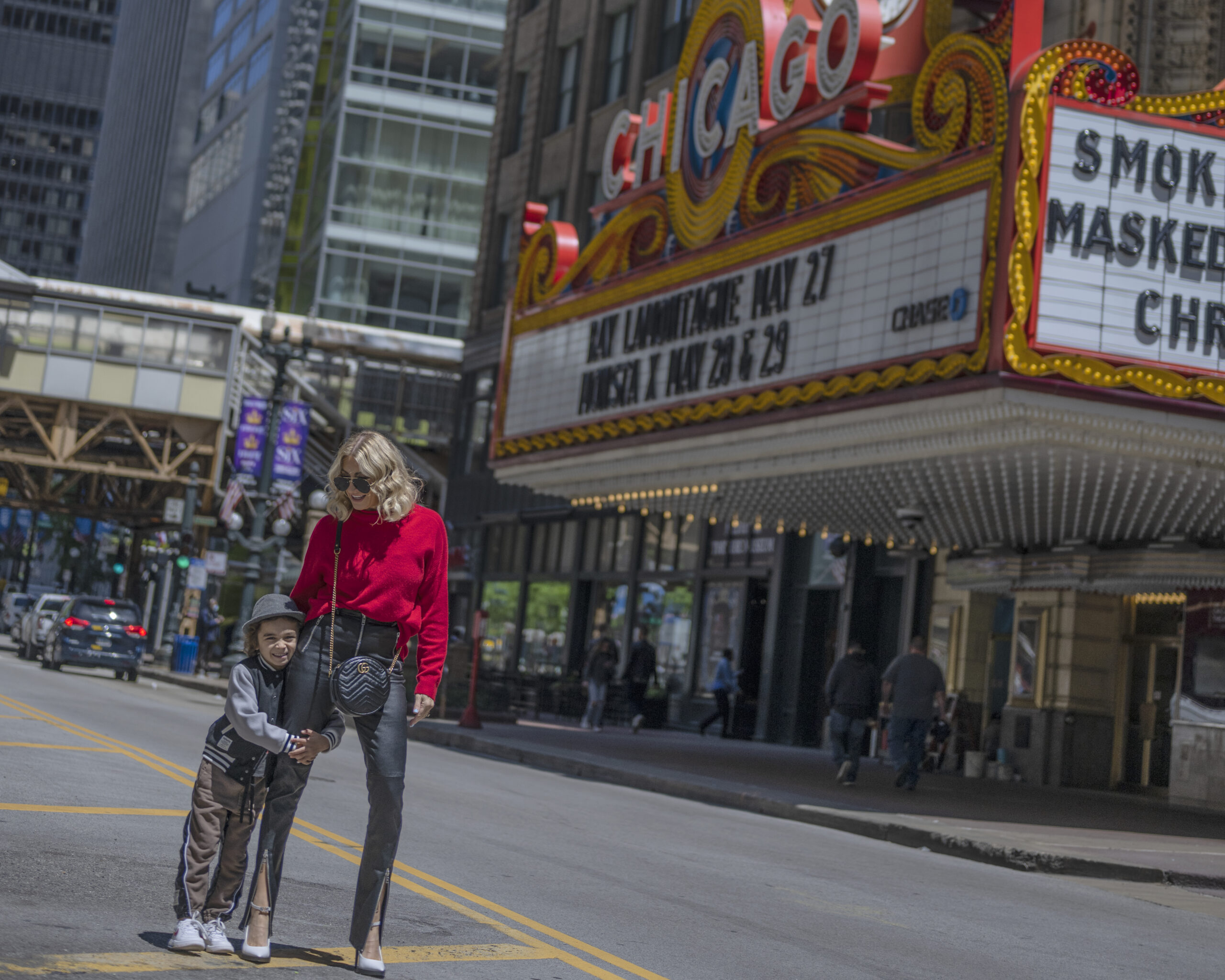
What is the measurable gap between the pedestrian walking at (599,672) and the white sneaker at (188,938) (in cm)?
2096

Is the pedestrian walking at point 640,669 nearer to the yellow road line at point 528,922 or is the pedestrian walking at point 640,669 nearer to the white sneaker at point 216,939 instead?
the yellow road line at point 528,922

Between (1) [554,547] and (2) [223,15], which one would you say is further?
(2) [223,15]

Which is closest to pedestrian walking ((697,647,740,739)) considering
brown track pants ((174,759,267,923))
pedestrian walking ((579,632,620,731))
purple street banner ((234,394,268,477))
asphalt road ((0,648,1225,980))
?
pedestrian walking ((579,632,620,731))

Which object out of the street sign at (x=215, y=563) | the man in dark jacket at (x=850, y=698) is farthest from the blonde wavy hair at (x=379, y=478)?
the street sign at (x=215, y=563)

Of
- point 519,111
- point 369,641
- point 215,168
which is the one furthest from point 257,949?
point 215,168

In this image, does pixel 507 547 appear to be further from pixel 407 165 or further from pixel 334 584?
pixel 334 584

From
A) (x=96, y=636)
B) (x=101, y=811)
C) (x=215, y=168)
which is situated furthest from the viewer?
(x=215, y=168)

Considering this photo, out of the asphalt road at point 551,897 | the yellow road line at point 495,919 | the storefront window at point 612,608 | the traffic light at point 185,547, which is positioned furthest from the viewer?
the traffic light at point 185,547

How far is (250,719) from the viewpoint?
226 inches

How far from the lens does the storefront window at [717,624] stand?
29.7 metres

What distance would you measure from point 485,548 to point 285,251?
107 ft

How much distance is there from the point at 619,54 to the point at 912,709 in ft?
74.2

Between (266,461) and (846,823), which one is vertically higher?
(266,461)

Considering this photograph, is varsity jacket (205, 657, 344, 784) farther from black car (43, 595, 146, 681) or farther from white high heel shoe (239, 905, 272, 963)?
black car (43, 595, 146, 681)
